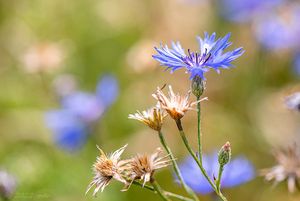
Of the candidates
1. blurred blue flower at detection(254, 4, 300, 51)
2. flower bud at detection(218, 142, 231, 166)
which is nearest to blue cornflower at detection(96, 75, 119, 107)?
blurred blue flower at detection(254, 4, 300, 51)

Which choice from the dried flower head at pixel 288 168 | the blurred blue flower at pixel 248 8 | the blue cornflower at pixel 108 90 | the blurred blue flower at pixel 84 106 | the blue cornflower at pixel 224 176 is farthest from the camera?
the blurred blue flower at pixel 248 8

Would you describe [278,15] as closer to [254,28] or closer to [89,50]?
[254,28]

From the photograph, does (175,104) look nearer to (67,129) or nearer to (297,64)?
(67,129)

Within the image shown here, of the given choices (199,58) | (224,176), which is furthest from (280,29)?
(199,58)

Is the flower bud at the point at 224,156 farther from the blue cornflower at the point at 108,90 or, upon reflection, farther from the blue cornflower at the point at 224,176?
the blue cornflower at the point at 108,90

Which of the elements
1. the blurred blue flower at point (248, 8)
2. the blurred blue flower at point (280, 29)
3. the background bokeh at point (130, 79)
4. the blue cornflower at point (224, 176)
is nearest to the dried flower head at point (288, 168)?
the blue cornflower at point (224, 176)

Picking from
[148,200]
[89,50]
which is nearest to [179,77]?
[89,50]
